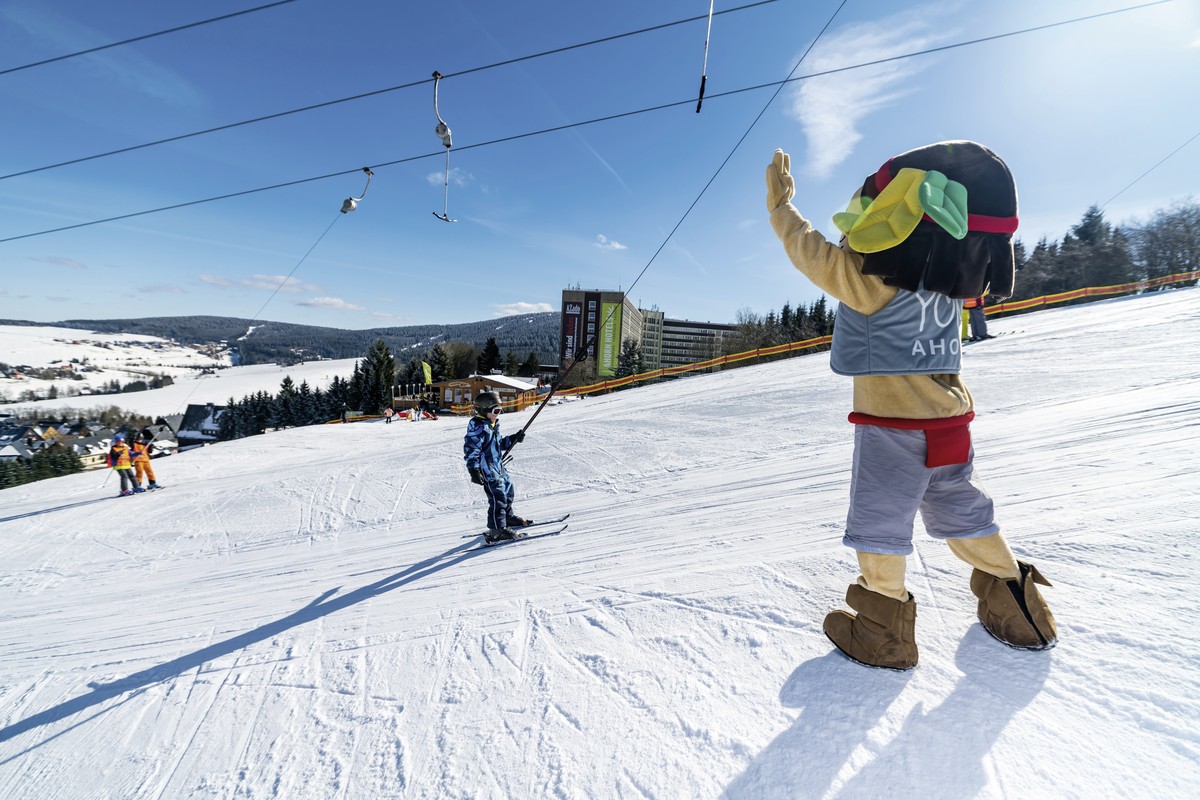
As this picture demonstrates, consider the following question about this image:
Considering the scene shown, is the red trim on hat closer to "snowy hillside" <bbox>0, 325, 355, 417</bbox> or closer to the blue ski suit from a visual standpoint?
the blue ski suit

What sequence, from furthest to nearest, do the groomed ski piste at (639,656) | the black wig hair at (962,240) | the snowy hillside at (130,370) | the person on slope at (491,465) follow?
the snowy hillside at (130,370) → the person on slope at (491,465) → the black wig hair at (962,240) → the groomed ski piste at (639,656)

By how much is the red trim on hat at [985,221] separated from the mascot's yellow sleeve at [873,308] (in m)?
0.29

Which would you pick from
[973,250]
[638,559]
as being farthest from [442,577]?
[973,250]

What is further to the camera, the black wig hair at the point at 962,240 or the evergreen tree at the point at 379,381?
the evergreen tree at the point at 379,381

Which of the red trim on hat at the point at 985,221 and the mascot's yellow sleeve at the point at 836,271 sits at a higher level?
the red trim on hat at the point at 985,221

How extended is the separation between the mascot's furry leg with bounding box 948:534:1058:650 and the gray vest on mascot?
692mm

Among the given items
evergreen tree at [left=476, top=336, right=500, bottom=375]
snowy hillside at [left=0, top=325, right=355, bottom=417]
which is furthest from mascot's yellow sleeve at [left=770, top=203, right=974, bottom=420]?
snowy hillside at [left=0, top=325, right=355, bottom=417]

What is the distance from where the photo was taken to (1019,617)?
1.71 m

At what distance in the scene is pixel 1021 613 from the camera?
1.71 m

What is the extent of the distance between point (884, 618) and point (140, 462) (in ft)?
40.6

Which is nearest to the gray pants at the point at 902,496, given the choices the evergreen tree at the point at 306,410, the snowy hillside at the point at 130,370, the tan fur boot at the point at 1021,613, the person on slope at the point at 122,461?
the tan fur boot at the point at 1021,613

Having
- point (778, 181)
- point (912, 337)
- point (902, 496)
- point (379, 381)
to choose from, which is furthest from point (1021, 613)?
point (379, 381)

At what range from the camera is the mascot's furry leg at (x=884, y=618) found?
172cm

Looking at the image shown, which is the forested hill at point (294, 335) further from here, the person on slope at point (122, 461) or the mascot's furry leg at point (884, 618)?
the mascot's furry leg at point (884, 618)
